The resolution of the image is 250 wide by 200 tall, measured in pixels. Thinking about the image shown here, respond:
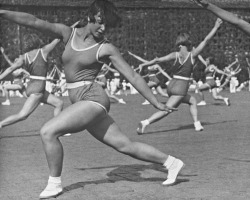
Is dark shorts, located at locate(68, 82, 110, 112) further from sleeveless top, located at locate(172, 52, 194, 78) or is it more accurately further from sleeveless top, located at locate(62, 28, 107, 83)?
sleeveless top, located at locate(172, 52, 194, 78)

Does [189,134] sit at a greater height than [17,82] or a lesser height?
greater

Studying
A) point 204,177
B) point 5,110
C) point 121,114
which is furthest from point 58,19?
point 204,177

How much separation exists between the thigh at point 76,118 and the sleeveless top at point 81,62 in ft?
0.93

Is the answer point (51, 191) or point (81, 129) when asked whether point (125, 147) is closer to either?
point (81, 129)

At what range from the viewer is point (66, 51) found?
6715 millimetres

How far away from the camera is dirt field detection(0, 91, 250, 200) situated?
6.71 metres

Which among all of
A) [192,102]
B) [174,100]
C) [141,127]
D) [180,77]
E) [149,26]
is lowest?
[149,26]

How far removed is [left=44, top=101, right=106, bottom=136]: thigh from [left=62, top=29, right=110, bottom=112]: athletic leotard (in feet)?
0.28

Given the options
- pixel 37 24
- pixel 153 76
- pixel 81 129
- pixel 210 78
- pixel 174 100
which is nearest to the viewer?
pixel 37 24

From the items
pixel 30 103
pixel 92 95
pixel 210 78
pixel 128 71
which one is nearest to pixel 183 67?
pixel 30 103

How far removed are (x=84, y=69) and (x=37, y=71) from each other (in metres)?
5.75

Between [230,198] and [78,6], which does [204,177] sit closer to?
[230,198]

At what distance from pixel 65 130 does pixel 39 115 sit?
473 inches

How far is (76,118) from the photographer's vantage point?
6.49 meters
